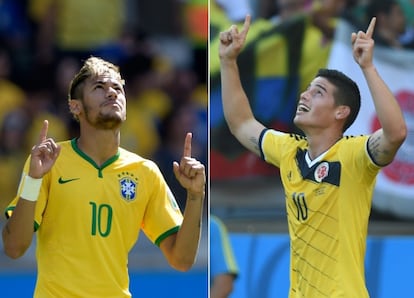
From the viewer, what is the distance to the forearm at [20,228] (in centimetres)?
426

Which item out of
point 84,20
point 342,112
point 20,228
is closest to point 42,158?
point 20,228

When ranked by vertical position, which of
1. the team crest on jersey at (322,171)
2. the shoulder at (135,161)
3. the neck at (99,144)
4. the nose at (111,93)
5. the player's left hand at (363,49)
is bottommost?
the team crest on jersey at (322,171)

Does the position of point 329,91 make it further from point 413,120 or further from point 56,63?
point 56,63

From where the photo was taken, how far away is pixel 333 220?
15.2 ft

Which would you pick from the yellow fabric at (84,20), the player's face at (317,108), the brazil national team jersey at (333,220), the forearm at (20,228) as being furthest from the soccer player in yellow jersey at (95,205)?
the yellow fabric at (84,20)

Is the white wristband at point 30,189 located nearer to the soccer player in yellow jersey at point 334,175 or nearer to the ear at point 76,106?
the ear at point 76,106

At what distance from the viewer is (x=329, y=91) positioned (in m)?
4.85

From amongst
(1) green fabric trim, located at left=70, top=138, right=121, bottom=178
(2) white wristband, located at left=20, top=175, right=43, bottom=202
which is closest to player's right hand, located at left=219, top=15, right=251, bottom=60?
(1) green fabric trim, located at left=70, top=138, right=121, bottom=178

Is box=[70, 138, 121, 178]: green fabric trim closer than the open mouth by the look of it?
Yes

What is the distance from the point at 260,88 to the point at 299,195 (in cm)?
237

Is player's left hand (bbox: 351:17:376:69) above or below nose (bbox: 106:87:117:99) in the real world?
above

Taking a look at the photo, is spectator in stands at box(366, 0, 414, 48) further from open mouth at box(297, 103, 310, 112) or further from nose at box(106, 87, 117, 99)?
nose at box(106, 87, 117, 99)

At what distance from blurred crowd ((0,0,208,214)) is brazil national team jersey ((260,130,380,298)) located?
4797 millimetres

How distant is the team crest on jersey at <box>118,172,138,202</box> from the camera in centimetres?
460
